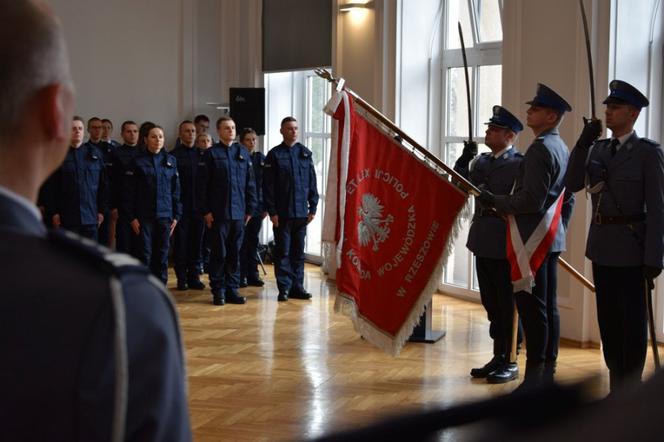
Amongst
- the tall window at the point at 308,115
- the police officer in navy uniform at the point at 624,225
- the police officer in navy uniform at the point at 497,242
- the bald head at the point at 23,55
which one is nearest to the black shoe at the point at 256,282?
the tall window at the point at 308,115

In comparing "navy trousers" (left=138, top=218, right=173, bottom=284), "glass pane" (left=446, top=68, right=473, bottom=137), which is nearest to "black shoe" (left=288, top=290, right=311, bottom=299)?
"navy trousers" (left=138, top=218, right=173, bottom=284)

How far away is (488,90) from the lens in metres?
7.65

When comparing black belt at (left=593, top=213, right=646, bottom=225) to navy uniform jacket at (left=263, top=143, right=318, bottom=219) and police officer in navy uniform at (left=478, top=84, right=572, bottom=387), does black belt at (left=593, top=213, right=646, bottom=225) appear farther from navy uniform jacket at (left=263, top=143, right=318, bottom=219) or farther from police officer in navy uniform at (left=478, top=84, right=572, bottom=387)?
navy uniform jacket at (left=263, top=143, right=318, bottom=219)

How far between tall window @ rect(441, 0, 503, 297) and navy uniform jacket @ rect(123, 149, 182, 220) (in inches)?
95.9

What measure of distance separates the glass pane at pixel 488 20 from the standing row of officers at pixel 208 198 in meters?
1.76

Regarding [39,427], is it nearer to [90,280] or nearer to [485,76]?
[90,280]

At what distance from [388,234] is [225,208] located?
3.06 m

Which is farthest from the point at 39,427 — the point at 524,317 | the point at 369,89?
the point at 369,89

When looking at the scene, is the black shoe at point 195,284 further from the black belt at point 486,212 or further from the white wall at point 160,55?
the black belt at point 486,212

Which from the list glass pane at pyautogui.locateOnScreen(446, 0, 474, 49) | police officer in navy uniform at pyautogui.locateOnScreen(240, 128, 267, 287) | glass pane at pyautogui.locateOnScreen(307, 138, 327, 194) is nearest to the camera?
glass pane at pyautogui.locateOnScreen(446, 0, 474, 49)

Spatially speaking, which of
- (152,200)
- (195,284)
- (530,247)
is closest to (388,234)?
(530,247)

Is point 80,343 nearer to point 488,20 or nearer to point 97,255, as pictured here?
point 97,255

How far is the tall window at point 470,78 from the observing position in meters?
7.59

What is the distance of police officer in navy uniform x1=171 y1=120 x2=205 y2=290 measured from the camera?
27.8ft
